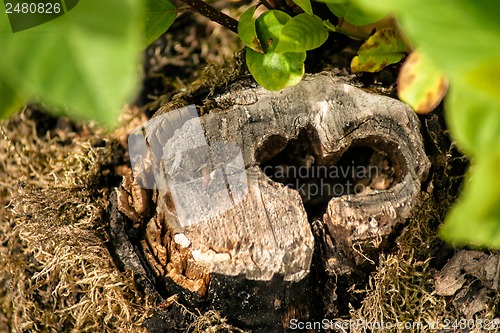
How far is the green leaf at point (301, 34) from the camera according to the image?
1059 mm

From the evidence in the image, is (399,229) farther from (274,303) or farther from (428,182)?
(274,303)

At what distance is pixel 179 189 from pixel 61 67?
538mm

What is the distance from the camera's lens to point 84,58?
0.61 m

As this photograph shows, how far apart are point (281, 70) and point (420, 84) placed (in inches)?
11.3

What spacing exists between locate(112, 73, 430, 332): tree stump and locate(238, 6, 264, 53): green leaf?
130mm

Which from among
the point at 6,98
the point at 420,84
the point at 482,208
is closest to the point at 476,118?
the point at 482,208

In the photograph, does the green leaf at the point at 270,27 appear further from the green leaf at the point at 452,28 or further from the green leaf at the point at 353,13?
the green leaf at the point at 452,28

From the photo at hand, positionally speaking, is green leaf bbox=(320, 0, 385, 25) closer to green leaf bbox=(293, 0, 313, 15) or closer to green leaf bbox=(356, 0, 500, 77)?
green leaf bbox=(293, 0, 313, 15)

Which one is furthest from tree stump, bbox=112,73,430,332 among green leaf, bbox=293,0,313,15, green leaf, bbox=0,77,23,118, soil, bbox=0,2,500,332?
green leaf, bbox=0,77,23,118

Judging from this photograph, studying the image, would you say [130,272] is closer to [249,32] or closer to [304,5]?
[249,32]

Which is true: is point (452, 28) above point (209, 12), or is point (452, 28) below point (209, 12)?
above

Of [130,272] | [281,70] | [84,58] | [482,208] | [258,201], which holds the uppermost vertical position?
[84,58]

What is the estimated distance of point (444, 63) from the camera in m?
0.55

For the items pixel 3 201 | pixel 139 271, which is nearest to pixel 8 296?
pixel 3 201
